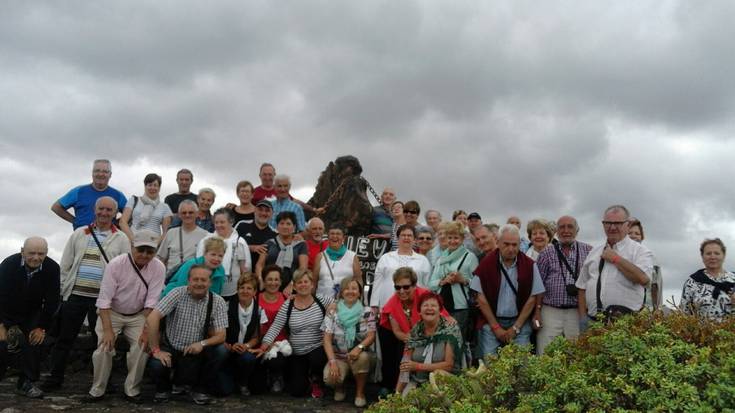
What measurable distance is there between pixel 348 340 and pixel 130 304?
273 cm

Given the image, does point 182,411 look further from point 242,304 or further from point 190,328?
point 242,304

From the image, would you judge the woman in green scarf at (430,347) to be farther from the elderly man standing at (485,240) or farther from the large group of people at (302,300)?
the elderly man standing at (485,240)

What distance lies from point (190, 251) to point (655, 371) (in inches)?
250

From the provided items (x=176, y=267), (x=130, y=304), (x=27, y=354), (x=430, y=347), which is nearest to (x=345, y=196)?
(x=176, y=267)

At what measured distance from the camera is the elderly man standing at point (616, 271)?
6.42 meters

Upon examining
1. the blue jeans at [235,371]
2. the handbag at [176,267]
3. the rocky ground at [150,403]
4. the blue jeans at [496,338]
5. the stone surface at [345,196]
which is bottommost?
the rocky ground at [150,403]

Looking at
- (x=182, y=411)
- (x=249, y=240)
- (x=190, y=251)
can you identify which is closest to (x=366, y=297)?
(x=249, y=240)

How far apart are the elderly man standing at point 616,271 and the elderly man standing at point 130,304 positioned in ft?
16.9

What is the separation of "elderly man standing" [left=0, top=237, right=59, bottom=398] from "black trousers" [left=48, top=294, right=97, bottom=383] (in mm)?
173

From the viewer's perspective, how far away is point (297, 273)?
7777 millimetres

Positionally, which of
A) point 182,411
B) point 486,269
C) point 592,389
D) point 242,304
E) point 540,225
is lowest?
point 182,411

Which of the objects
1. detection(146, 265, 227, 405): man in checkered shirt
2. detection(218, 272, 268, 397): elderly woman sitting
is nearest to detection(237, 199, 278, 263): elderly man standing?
detection(218, 272, 268, 397): elderly woman sitting

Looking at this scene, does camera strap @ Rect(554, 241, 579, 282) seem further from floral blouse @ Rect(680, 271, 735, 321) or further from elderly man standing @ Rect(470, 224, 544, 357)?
floral blouse @ Rect(680, 271, 735, 321)

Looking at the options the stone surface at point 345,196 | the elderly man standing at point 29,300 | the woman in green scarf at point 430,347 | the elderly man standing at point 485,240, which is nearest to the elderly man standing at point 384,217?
the stone surface at point 345,196
